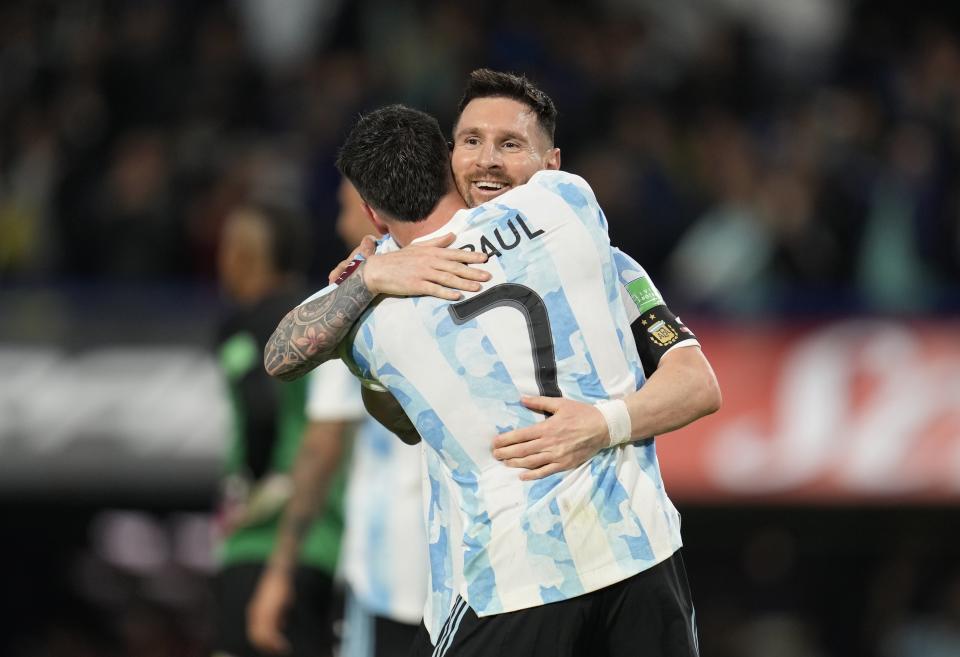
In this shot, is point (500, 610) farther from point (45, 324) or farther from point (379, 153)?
point (45, 324)

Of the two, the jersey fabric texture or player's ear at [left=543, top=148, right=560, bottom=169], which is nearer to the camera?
player's ear at [left=543, top=148, right=560, bottom=169]

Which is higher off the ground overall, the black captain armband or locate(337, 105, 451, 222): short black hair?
locate(337, 105, 451, 222): short black hair

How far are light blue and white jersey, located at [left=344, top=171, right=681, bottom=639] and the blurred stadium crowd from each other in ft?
17.8

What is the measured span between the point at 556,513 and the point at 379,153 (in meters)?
0.95

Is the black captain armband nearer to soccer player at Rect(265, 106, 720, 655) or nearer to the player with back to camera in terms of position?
the player with back to camera

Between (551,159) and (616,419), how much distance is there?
31.8 inches

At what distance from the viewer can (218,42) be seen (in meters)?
11.3

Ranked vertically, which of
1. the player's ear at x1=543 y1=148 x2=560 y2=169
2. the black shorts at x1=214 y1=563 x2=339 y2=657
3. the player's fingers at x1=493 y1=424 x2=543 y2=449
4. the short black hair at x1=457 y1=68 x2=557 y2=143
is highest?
the short black hair at x1=457 y1=68 x2=557 y2=143

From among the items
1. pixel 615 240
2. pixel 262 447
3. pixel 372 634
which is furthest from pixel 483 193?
pixel 615 240

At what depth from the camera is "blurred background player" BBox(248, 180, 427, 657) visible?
17.7 ft

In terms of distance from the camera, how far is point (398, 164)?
378 cm

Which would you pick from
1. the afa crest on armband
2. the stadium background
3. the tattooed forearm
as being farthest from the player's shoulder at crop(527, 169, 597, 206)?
the stadium background

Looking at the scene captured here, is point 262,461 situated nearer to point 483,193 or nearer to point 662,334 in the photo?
point 483,193

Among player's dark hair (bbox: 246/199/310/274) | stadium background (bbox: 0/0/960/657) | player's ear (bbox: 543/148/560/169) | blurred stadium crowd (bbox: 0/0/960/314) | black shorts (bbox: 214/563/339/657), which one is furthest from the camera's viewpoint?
blurred stadium crowd (bbox: 0/0/960/314)
